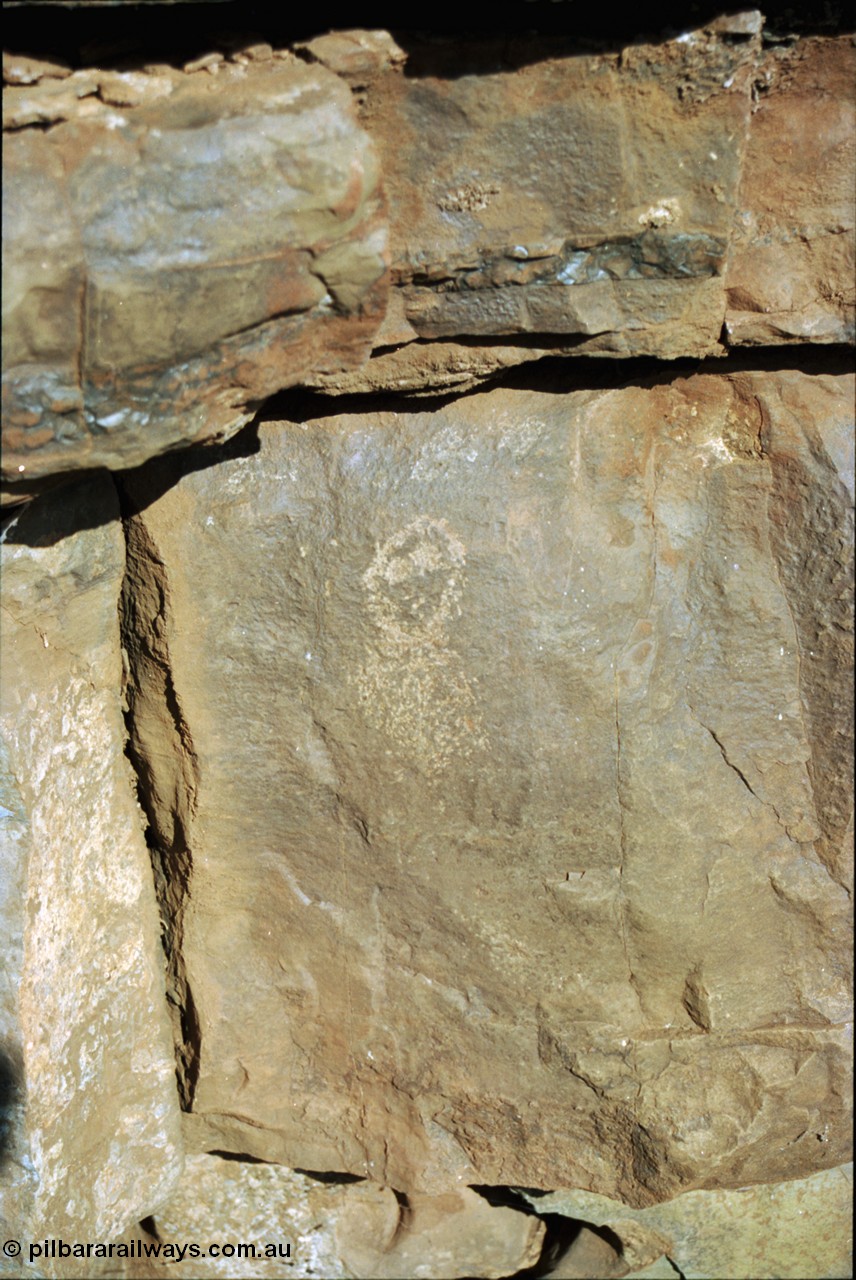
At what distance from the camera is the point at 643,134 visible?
62.8 inches

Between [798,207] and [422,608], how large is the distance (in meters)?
0.85


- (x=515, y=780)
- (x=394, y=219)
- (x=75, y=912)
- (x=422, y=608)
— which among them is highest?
(x=394, y=219)

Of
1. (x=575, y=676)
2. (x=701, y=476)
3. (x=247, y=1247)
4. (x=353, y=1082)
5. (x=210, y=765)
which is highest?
(x=701, y=476)

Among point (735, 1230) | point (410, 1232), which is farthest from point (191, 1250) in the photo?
point (735, 1230)

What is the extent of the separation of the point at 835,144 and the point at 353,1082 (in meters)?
1.85

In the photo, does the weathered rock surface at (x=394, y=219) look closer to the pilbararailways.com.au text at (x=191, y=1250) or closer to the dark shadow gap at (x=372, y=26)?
the dark shadow gap at (x=372, y=26)

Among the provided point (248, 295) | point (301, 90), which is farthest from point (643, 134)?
point (248, 295)

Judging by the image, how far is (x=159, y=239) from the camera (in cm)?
139

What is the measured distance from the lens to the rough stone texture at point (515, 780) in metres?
1.95

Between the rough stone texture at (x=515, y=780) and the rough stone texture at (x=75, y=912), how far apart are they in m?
0.07

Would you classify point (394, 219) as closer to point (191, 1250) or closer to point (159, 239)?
point (159, 239)

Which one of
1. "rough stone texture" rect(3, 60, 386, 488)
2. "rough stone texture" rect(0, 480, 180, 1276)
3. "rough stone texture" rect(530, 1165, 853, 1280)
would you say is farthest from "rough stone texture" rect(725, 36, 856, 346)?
"rough stone texture" rect(530, 1165, 853, 1280)

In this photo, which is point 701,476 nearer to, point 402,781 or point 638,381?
point 638,381

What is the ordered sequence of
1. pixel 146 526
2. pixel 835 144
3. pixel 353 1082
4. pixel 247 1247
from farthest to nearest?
pixel 247 1247
pixel 353 1082
pixel 146 526
pixel 835 144
